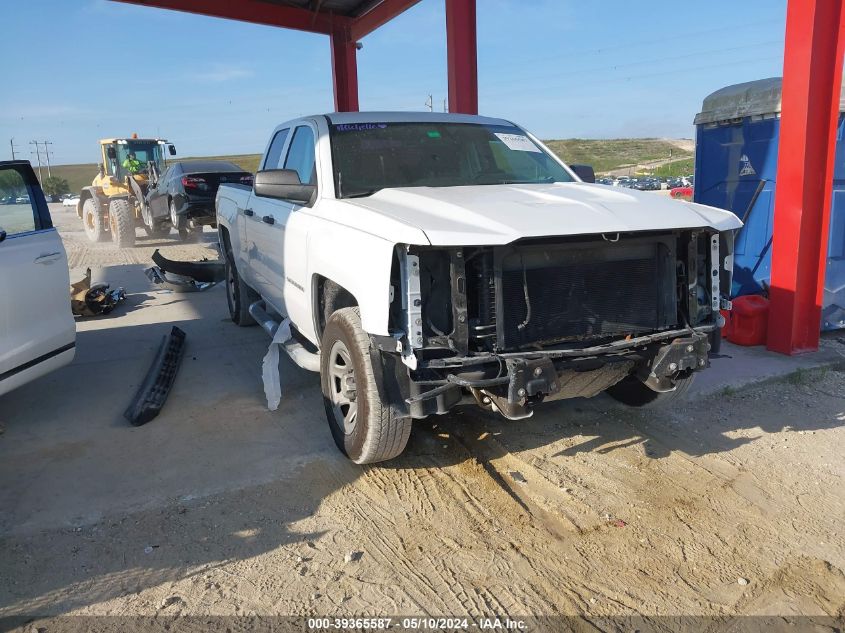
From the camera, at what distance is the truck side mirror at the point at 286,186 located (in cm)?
409

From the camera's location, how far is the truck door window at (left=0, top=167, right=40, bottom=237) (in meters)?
4.35

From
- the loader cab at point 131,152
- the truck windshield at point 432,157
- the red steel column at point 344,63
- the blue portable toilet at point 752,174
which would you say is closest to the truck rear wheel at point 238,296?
the truck windshield at point 432,157

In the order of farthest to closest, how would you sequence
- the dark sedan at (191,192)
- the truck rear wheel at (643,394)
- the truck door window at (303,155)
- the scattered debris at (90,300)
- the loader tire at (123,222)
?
the loader tire at (123,222)
the dark sedan at (191,192)
the scattered debris at (90,300)
the truck door window at (303,155)
the truck rear wheel at (643,394)

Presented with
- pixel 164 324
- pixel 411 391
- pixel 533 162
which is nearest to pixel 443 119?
pixel 533 162

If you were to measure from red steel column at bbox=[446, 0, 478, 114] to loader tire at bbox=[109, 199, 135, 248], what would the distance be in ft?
31.6

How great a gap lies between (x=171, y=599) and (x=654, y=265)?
2704 millimetres

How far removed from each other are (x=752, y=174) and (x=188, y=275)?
7.52m

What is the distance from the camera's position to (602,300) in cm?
335

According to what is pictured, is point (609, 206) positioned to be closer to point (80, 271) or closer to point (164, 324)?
point (164, 324)

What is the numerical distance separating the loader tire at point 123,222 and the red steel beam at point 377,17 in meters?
6.87

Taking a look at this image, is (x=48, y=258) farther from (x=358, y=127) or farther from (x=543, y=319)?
(x=543, y=319)

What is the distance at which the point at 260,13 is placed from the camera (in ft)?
37.1

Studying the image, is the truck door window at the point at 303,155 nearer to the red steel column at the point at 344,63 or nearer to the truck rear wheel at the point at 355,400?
the truck rear wheel at the point at 355,400

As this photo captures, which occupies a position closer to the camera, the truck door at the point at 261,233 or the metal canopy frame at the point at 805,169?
the truck door at the point at 261,233
